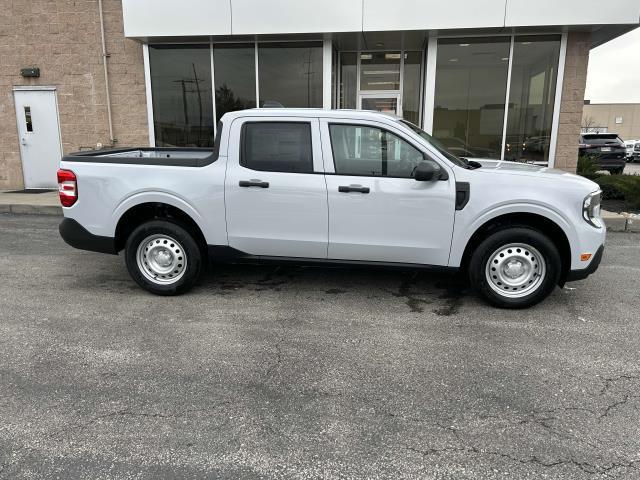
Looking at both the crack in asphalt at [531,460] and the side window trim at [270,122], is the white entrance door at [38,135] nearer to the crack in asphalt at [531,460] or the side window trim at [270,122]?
the side window trim at [270,122]

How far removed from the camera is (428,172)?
4516mm

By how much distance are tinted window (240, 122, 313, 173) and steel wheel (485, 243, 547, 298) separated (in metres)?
2.02

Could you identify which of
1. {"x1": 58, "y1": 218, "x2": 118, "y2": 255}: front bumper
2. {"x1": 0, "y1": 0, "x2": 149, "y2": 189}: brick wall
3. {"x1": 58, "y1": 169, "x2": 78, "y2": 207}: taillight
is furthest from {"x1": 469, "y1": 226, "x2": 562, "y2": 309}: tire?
{"x1": 0, "y1": 0, "x2": 149, "y2": 189}: brick wall

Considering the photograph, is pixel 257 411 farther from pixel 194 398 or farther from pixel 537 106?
pixel 537 106

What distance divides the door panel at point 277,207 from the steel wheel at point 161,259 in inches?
23.8

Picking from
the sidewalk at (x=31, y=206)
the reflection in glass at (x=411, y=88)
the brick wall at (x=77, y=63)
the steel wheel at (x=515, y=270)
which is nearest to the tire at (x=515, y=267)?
the steel wheel at (x=515, y=270)

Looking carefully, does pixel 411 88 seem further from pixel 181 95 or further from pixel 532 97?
pixel 181 95

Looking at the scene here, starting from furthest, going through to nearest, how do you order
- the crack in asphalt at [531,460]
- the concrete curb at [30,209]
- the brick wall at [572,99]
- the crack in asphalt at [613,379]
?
the brick wall at [572,99] < the concrete curb at [30,209] < the crack in asphalt at [613,379] < the crack in asphalt at [531,460]

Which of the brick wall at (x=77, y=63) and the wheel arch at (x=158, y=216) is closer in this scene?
→ the wheel arch at (x=158, y=216)

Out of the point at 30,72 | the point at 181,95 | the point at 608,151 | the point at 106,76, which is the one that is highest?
the point at 30,72

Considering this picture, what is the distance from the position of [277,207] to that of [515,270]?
7.83 ft

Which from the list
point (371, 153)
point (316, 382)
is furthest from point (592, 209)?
point (316, 382)

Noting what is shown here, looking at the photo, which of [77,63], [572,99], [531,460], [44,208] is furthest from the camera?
[77,63]

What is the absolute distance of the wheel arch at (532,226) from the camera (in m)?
4.70
